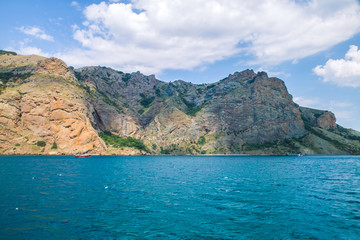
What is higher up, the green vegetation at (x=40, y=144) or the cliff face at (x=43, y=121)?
the cliff face at (x=43, y=121)

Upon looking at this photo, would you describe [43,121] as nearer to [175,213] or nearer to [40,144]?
[40,144]

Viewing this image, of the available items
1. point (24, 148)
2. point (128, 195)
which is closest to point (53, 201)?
point (128, 195)

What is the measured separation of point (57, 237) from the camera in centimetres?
1781

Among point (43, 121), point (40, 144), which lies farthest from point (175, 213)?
point (43, 121)

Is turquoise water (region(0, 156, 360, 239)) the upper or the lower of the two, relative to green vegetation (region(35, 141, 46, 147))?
upper

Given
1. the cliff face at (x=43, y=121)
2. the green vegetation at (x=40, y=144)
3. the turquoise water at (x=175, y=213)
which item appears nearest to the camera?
the turquoise water at (x=175, y=213)

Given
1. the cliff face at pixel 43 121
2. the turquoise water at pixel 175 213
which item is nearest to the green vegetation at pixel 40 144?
the cliff face at pixel 43 121

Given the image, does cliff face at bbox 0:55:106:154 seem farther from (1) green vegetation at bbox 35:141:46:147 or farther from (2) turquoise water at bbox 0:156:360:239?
(2) turquoise water at bbox 0:156:360:239

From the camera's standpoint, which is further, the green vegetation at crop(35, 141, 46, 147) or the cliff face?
the green vegetation at crop(35, 141, 46, 147)

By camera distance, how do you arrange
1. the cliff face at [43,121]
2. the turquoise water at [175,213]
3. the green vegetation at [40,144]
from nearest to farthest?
1. the turquoise water at [175,213]
2. the cliff face at [43,121]
3. the green vegetation at [40,144]

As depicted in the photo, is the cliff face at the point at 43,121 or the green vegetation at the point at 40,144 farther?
the green vegetation at the point at 40,144

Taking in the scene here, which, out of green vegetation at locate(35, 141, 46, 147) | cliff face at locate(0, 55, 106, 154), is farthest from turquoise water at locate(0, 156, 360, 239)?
cliff face at locate(0, 55, 106, 154)

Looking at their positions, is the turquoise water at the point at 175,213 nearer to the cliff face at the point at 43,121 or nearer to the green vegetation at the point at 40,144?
the green vegetation at the point at 40,144

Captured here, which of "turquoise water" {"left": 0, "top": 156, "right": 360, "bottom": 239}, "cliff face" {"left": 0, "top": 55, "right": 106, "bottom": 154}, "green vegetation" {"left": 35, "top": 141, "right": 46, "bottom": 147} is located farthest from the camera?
"green vegetation" {"left": 35, "top": 141, "right": 46, "bottom": 147}
